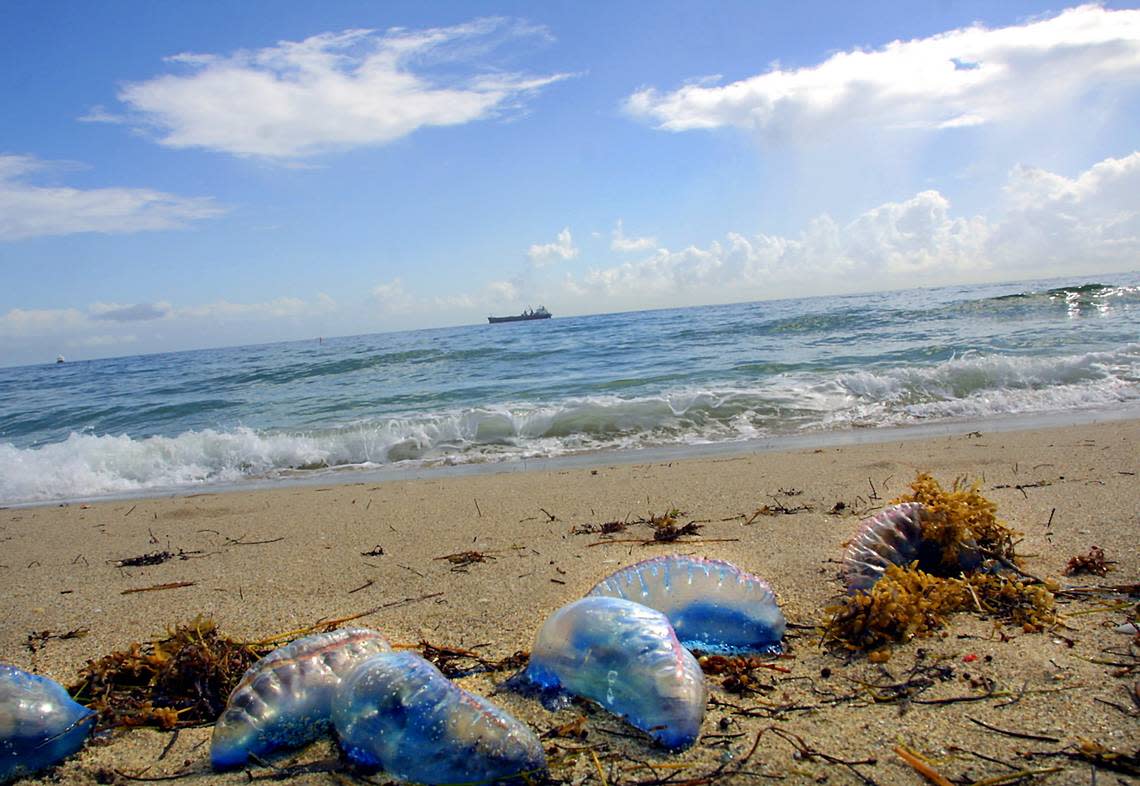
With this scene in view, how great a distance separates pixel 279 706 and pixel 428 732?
43cm

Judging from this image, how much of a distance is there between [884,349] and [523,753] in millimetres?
12138

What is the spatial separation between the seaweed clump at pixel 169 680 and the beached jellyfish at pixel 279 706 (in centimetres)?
31

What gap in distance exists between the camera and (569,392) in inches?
403

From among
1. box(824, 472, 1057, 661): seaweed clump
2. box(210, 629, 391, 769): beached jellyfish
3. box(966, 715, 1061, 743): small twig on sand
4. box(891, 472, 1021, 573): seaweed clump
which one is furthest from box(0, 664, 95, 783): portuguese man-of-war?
box(891, 472, 1021, 573): seaweed clump

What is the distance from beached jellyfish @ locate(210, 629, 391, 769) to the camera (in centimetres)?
161

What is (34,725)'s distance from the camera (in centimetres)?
165

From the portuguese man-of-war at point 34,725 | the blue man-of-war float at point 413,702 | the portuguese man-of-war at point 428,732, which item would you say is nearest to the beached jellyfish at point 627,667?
the blue man-of-war float at point 413,702

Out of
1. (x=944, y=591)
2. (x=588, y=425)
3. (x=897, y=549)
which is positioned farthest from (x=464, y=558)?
(x=588, y=425)

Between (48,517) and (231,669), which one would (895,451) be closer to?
(231,669)

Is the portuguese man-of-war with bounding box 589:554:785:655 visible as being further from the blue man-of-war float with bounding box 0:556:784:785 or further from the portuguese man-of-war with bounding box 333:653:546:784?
the portuguese man-of-war with bounding box 333:653:546:784

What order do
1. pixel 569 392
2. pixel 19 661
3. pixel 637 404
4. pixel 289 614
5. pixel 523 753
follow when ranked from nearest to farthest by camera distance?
pixel 523 753 < pixel 19 661 < pixel 289 614 < pixel 637 404 < pixel 569 392

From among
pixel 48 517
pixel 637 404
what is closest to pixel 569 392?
pixel 637 404

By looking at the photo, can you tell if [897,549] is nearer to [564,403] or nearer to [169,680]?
[169,680]

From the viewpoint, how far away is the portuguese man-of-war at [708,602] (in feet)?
6.52
